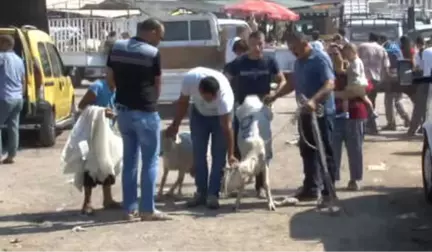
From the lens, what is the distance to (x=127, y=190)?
425 inches

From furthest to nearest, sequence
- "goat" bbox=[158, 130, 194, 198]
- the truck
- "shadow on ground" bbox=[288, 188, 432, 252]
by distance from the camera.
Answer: the truck → "goat" bbox=[158, 130, 194, 198] → "shadow on ground" bbox=[288, 188, 432, 252]

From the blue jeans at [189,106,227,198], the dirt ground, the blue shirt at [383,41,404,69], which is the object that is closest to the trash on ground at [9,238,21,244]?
the dirt ground

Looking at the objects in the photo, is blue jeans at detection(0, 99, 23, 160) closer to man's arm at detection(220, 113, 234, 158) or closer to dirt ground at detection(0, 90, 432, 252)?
dirt ground at detection(0, 90, 432, 252)

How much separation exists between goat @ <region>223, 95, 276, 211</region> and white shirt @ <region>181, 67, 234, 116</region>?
0.34m

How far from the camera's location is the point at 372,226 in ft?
34.8

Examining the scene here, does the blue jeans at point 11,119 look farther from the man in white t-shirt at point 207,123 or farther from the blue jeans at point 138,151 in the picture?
the blue jeans at point 138,151

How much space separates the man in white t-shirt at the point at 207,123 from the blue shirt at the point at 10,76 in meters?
4.76

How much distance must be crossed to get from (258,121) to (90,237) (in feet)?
7.49

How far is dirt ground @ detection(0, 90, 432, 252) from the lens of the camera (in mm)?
9891

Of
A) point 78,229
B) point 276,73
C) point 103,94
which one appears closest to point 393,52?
point 276,73

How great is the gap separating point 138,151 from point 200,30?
14595 mm

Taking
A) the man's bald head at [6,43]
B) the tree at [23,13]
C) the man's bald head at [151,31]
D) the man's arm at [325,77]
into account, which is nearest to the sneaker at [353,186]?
the man's arm at [325,77]

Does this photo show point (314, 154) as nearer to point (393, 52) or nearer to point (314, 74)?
point (314, 74)

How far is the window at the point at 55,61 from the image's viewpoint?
18484mm
